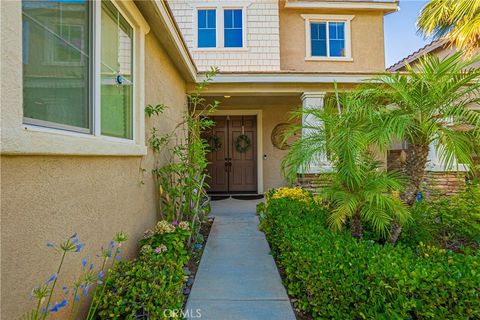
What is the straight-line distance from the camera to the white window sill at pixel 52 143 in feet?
4.40

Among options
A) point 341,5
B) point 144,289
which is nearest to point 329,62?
point 341,5

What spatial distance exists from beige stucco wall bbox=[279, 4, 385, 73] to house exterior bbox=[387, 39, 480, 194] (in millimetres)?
1130

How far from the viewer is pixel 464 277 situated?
6.15 ft

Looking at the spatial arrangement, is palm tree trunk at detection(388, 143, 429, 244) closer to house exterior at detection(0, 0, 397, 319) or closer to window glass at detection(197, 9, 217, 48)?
house exterior at detection(0, 0, 397, 319)

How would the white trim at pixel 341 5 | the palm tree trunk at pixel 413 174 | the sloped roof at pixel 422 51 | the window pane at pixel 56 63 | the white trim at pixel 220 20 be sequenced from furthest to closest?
1. the sloped roof at pixel 422 51
2. the white trim at pixel 341 5
3. the white trim at pixel 220 20
4. the palm tree trunk at pixel 413 174
5. the window pane at pixel 56 63

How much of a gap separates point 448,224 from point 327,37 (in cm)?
725

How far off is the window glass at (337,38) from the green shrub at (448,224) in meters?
6.46

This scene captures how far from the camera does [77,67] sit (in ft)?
6.59

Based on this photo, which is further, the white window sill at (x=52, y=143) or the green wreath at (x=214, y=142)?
the green wreath at (x=214, y=142)

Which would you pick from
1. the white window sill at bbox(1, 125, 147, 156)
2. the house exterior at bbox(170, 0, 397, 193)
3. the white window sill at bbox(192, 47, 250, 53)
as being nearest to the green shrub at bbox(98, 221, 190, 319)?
the white window sill at bbox(1, 125, 147, 156)

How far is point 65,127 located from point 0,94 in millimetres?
580

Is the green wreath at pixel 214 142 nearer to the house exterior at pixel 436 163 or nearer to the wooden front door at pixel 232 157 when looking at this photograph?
the wooden front door at pixel 232 157

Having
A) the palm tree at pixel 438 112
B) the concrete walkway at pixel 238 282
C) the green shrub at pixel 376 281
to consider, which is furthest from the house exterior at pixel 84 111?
the green shrub at pixel 376 281

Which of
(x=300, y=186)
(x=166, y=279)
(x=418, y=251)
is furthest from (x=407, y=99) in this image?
(x=300, y=186)
